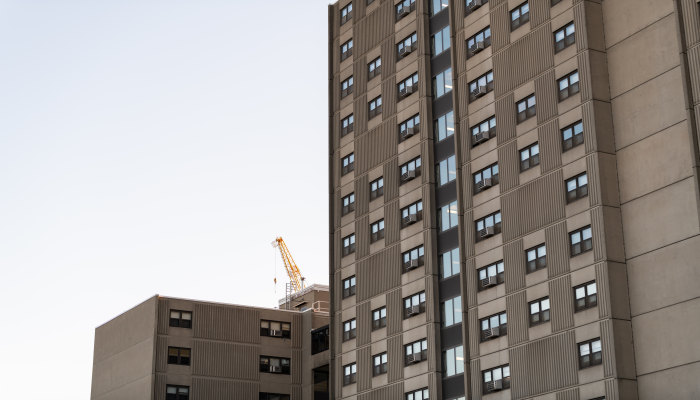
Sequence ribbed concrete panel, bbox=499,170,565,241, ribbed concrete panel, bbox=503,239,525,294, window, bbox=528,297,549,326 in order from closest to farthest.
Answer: window, bbox=528,297,549,326 < ribbed concrete panel, bbox=499,170,565,241 < ribbed concrete panel, bbox=503,239,525,294

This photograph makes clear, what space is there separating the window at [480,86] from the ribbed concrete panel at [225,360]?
1498 inches

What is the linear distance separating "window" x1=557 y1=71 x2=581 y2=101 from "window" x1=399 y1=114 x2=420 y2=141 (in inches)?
648

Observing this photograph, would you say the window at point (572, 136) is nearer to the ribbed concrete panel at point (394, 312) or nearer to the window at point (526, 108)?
the window at point (526, 108)

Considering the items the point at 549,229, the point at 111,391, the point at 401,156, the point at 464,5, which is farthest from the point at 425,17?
the point at 111,391

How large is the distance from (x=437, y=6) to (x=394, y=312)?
24551 millimetres

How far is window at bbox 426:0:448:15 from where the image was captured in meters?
92.1

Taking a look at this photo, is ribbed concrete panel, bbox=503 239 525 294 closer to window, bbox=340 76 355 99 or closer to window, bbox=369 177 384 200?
window, bbox=369 177 384 200

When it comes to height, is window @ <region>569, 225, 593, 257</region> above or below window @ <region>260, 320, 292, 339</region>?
below

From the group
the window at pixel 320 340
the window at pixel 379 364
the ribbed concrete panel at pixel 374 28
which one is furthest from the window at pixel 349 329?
the ribbed concrete panel at pixel 374 28

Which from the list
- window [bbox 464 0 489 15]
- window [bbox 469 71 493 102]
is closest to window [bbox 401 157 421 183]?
window [bbox 469 71 493 102]

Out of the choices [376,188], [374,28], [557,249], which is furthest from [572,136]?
[374,28]

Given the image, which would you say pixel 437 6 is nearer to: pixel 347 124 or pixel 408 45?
pixel 408 45

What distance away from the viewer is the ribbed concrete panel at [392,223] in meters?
90.8

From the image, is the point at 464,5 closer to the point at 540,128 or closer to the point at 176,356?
the point at 540,128
